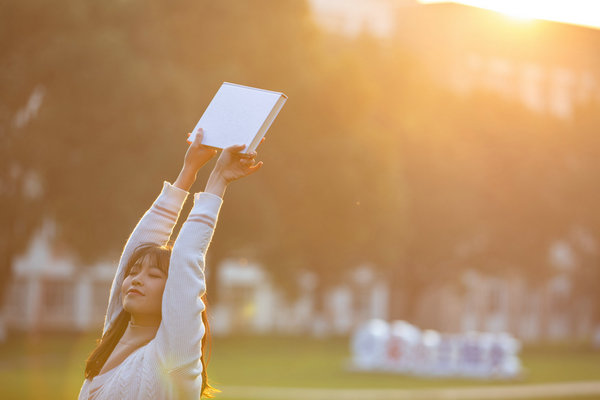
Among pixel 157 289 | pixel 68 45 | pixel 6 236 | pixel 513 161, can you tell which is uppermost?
pixel 513 161

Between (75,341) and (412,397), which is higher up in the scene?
(75,341)

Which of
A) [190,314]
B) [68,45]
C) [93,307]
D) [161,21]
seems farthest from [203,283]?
[93,307]

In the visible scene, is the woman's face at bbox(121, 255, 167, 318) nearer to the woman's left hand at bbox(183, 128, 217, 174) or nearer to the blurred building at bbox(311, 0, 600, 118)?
the woman's left hand at bbox(183, 128, 217, 174)

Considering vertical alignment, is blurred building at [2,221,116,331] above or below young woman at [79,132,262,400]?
above

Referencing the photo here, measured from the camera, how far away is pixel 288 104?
23562mm

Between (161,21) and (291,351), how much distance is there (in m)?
24.4

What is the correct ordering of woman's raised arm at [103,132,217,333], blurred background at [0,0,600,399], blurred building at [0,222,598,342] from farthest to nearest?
blurred building at [0,222,598,342]
blurred background at [0,0,600,399]
woman's raised arm at [103,132,217,333]

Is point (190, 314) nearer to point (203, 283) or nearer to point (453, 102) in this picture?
point (203, 283)

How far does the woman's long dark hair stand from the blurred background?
1191cm

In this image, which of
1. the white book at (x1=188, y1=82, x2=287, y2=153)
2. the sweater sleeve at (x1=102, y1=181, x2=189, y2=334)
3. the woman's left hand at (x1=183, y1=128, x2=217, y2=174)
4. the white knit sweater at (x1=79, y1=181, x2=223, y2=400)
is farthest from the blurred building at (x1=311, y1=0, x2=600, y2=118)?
the white knit sweater at (x1=79, y1=181, x2=223, y2=400)

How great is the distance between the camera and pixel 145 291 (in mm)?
3471

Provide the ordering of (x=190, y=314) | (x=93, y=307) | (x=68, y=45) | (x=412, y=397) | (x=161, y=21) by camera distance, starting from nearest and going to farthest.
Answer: (x=190, y=314) < (x=68, y=45) < (x=161, y=21) < (x=412, y=397) < (x=93, y=307)

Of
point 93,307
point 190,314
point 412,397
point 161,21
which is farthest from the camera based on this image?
point 93,307

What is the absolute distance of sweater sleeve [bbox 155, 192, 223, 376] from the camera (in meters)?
3.29
